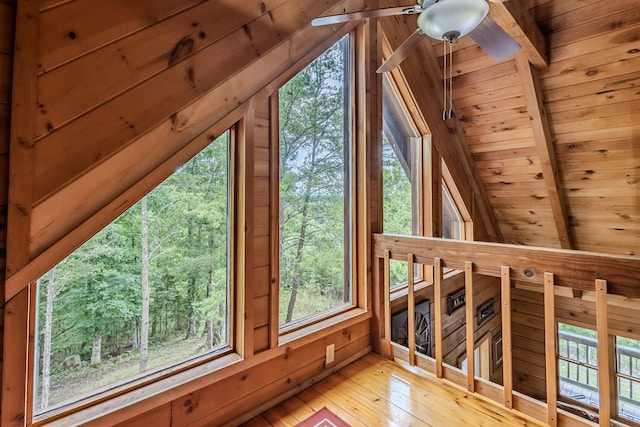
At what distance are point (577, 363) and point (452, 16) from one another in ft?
16.8

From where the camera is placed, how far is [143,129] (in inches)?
49.0

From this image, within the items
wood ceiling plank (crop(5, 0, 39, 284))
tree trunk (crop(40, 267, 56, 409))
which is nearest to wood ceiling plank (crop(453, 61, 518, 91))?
wood ceiling plank (crop(5, 0, 39, 284))

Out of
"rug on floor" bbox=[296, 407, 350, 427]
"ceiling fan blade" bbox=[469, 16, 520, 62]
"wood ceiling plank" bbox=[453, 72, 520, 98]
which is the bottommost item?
"rug on floor" bbox=[296, 407, 350, 427]

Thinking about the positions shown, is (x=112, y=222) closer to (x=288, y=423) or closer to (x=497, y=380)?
(x=288, y=423)

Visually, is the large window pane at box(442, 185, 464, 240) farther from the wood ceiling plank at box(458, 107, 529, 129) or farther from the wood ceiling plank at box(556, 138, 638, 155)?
the wood ceiling plank at box(556, 138, 638, 155)

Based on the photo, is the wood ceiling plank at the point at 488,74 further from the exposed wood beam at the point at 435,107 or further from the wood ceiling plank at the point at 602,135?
the wood ceiling plank at the point at 602,135

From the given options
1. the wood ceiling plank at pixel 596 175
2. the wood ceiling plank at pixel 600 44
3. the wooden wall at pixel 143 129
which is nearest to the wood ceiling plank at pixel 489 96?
the wood ceiling plank at pixel 600 44

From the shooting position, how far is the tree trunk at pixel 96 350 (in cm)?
132

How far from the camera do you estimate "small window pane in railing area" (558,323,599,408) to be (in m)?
4.32

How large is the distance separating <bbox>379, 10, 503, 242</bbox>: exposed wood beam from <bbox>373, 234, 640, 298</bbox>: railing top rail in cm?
159

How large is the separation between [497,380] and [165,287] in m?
4.67

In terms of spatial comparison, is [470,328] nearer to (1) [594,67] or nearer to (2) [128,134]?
(2) [128,134]

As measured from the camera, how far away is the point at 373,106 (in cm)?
246

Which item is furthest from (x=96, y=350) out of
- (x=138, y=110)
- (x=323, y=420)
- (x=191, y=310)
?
(x=323, y=420)
